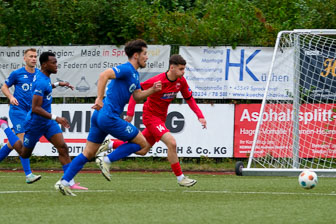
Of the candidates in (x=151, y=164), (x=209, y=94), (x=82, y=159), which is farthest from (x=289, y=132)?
(x=82, y=159)

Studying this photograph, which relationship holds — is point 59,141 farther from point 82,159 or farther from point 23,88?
point 82,159

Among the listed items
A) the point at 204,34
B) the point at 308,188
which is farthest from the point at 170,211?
the point at 204,34

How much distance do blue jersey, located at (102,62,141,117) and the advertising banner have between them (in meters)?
6.47

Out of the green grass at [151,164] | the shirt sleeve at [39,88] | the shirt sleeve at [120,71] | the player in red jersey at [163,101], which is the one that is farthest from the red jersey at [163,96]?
the green grass at [151,164]

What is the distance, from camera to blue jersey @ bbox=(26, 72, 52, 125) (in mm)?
10266

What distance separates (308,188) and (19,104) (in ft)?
17.2

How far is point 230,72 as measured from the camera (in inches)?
667

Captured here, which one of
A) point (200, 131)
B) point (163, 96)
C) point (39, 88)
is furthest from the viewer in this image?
point (200, 131)

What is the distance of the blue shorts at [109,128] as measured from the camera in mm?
8969

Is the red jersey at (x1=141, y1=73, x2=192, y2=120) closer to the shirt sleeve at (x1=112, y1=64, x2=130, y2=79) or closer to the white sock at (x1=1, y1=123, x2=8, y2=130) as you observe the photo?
the shirt sleeve at (x1=112, y1=64, x2=130, y2=79)

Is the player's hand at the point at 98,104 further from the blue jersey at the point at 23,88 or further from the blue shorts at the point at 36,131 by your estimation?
the blue jersey at the point at 23,88

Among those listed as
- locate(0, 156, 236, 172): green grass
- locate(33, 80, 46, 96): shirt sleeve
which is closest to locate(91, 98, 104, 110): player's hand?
locate(33, 80, 46, 96): shirt sleeve

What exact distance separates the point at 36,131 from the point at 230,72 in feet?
23.7

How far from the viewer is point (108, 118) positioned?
8961mm
